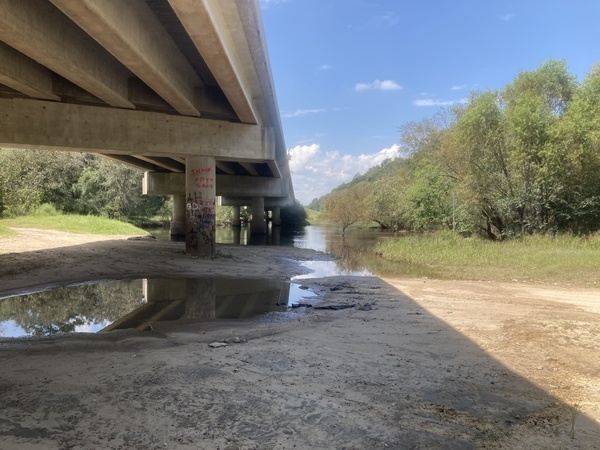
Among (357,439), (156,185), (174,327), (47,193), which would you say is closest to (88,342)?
(174,327)

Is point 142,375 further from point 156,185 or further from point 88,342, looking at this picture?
point 156,185

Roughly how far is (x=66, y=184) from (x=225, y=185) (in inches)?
699

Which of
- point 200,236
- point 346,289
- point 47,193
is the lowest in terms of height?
point 346,289

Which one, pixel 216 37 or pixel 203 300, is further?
pixel 203 300

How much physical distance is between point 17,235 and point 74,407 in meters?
18.9

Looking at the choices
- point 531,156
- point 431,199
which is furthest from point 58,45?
point 431,199

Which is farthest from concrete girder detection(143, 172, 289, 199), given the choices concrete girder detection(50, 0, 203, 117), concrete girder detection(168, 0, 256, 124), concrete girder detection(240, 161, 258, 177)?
concrete girder detection(168, 0, 256, 124)

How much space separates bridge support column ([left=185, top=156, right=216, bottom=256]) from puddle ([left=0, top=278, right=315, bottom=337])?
450 cm

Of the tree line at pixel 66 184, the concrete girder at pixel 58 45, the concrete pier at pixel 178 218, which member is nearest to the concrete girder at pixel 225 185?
the concrete pier at pixel 178 218

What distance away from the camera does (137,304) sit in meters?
8.56

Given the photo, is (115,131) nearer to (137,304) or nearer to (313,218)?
(137,304)

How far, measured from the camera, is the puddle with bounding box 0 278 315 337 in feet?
22.8

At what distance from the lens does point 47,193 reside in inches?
1496

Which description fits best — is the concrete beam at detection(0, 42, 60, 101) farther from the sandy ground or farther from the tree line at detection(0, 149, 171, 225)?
the tree line at detection(0, 149, 171, 225)
